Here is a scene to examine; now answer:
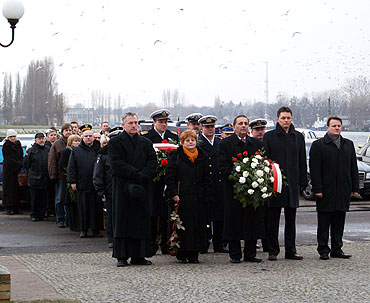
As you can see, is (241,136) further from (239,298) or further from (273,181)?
(239,298)

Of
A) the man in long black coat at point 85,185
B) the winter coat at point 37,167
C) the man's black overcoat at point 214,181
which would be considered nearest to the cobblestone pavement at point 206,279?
→ the man's black overcoat at point 214,181

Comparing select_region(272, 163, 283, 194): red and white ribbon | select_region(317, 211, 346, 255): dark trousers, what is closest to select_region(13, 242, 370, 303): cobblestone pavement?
select_region(317, 211, 346, 255): dark trousers

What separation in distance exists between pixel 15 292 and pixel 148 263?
8.64ft

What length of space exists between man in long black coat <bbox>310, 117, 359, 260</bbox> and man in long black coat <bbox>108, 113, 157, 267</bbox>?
8.03ft

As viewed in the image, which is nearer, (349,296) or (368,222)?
(349,296)

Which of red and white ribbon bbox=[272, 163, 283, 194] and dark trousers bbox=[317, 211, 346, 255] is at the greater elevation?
red and white ribbon bbox=[272, 163, 283, 194]

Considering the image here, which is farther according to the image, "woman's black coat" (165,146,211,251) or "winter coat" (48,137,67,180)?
"winter coat" (48,137,67,180)

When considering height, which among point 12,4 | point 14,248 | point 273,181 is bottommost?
point 14,248

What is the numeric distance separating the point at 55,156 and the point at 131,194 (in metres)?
6.13

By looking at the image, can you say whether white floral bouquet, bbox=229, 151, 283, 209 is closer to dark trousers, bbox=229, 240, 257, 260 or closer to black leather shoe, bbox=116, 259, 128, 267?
dark trousers, bbox=229, 240, 257, 260

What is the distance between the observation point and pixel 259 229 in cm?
1096

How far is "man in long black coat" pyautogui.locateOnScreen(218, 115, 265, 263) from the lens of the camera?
11.0 metres

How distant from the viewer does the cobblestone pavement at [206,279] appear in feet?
27.3

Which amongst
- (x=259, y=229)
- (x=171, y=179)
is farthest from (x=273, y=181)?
(x=171, y=179)
